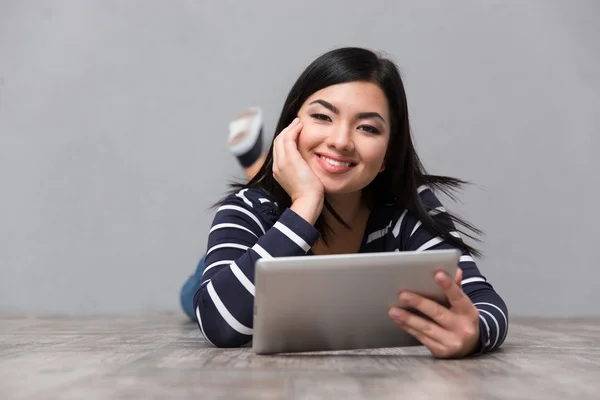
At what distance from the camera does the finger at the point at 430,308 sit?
1.01m

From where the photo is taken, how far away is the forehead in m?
1.41

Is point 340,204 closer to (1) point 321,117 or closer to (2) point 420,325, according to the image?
(1) point 321,117

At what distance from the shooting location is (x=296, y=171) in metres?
1.36

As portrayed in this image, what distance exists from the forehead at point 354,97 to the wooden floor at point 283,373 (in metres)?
0.50

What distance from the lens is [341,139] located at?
1388 mm

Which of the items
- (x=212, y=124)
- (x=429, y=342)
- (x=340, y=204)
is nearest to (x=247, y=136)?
(x=212, y=124)

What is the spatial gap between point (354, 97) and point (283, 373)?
70 centimetres

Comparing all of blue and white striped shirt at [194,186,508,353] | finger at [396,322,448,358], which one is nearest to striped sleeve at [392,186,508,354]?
blue and white striped shirt at [194,186,508,353]

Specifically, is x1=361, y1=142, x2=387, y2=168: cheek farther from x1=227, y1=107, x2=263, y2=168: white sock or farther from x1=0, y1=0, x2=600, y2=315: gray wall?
x1=0, y1=0, x2=600, y2=315: gray wall

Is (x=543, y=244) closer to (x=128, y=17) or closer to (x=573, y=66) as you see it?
(x=573, y=66)

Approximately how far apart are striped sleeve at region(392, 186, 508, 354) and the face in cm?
15

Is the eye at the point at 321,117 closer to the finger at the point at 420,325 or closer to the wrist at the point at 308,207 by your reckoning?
the wrist at the point at 308,207

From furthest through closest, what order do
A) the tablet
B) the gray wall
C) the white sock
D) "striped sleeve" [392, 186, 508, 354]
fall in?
the gray wall < the white sock < "striped sleeve" [392, 186, 508, 354] < the tablet

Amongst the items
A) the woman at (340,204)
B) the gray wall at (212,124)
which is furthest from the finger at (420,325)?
the gray wall at (212,124)
